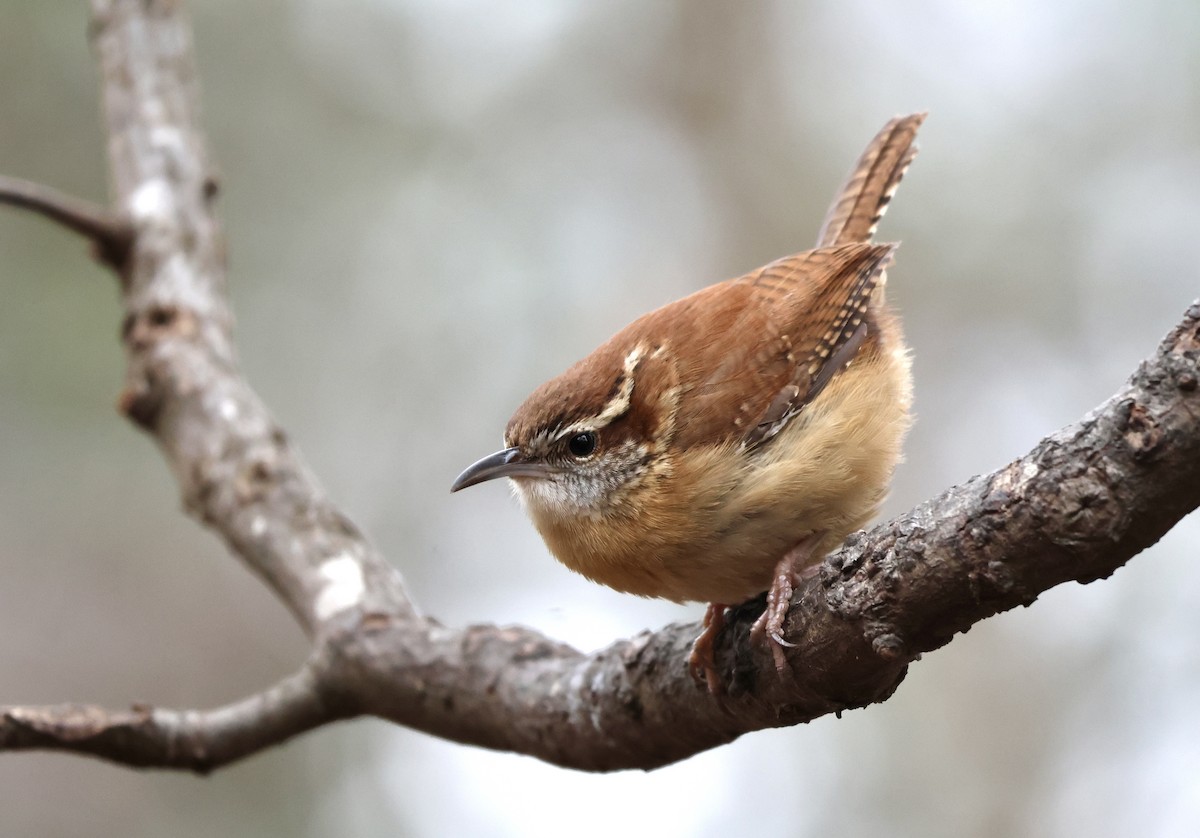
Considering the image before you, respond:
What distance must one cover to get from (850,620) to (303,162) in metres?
8.67

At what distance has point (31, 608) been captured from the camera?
7.26m

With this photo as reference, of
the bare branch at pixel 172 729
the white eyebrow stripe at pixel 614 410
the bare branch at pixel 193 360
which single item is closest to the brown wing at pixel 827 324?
the white eyebrow stripe at pixel 614 410

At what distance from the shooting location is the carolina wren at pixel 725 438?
10.4 ft

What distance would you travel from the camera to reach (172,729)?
3586 mm

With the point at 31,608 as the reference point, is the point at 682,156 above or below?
above

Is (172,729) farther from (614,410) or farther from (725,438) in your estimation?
(725,438)

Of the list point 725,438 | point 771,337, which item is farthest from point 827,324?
point 725,438

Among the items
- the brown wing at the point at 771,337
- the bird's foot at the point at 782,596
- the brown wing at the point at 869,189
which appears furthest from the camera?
the brown wing at the point at 869,189

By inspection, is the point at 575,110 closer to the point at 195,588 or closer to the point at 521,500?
the point at 195,588

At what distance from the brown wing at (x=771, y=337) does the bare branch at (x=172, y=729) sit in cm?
165

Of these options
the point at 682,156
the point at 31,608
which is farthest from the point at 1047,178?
the point at 31,608

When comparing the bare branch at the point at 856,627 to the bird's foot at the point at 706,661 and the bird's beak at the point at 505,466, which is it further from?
the bird's beak at the point at 505,466

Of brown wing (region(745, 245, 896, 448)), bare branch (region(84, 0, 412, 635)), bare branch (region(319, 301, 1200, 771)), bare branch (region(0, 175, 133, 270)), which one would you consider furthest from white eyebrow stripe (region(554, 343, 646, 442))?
bare branch (region(0, 175, 133, 270))

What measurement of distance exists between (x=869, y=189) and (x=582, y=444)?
6.29 ft
